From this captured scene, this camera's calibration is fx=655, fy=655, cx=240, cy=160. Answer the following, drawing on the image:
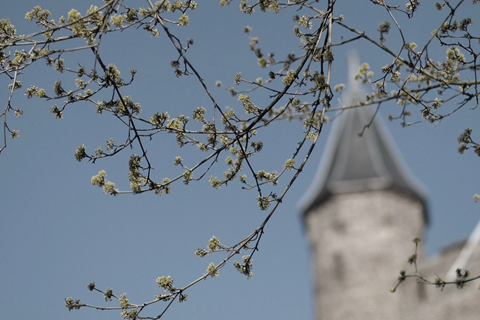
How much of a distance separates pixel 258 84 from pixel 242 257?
0.96 m

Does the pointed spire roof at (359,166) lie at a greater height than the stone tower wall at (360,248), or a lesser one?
greater

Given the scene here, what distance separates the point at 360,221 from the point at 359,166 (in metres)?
2.70

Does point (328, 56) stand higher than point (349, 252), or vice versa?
point (349, 252)

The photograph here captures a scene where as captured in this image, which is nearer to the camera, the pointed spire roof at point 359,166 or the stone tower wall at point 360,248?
the stone tower wall at point 360,248

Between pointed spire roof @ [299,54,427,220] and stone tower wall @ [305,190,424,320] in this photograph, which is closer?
stone tower wall @ [305,190,424,320]

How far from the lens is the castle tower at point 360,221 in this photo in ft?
85.0

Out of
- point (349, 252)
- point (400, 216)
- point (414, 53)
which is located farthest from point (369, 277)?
point (414, 53)

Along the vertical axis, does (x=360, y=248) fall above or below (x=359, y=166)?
below

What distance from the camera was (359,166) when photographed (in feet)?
96.4

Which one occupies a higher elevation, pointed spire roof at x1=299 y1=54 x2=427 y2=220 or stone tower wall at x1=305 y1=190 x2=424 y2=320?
pointed spire roof at x1=299 y1=54 x2=427 y2=220

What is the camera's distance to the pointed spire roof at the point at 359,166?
1132 inches

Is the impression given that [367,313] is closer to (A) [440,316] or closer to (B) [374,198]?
(A) [440,316]

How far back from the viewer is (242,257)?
3.62 m

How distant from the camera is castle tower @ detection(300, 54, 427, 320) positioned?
2592 centimetres
